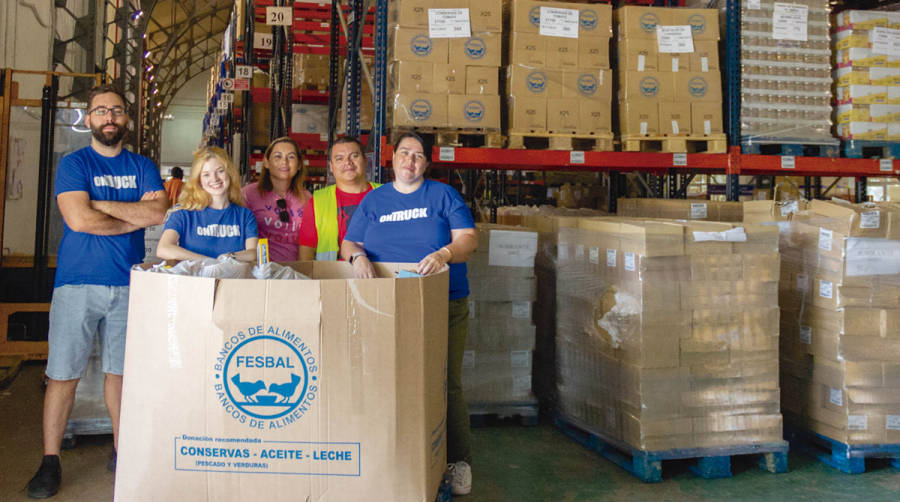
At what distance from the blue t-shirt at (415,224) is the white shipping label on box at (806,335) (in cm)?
221

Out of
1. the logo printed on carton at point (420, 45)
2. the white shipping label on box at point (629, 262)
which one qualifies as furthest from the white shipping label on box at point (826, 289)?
the logo printed on carton at point (420, 45)

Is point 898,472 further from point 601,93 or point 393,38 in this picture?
point 393,38

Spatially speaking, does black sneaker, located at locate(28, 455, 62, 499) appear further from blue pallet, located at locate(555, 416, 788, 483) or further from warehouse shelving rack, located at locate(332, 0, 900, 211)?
warehouse shelving rack, located at locate(332, 0, 900, 211)

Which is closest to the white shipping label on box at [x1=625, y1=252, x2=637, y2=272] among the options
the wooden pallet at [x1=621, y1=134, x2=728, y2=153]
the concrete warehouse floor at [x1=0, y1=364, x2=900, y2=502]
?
the concrete warehouse floor at [x1=0, y1=364, x2=900, y2=502]

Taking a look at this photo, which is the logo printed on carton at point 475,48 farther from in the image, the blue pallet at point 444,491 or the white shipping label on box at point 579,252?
the blue pallet at point 444,491

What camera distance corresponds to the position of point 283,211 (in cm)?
388

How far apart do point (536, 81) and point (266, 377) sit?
4004mm

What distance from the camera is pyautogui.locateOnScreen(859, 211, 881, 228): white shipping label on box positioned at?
3.87 m

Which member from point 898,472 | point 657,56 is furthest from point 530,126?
point 898,472

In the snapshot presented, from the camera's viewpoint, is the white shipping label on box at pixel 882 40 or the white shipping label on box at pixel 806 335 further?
the white shipping label on box at pixel 882 40

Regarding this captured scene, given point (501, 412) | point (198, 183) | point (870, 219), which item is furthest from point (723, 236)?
point (198, 183)

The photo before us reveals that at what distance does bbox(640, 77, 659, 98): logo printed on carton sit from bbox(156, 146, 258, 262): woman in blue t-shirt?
3636 mm

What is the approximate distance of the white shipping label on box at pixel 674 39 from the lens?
5754mm

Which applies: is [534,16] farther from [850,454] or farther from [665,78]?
[850,454]
